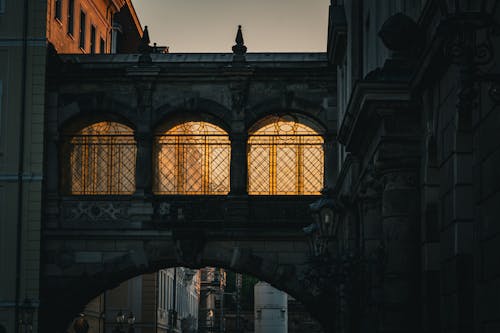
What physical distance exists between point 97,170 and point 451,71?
23.7 meters

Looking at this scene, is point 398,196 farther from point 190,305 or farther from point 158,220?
point 190,305

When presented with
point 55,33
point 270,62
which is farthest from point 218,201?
point 55,33

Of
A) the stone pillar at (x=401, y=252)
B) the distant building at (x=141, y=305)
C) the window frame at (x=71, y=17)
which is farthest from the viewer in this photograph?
the distant building at (x=141, y=305)

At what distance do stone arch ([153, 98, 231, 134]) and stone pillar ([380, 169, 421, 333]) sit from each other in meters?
17.2

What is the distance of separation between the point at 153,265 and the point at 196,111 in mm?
4708

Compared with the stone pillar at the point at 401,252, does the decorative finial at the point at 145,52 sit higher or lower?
higher

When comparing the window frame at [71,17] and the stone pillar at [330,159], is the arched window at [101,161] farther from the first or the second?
the stone pillar at [330,159]

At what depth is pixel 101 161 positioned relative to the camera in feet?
130

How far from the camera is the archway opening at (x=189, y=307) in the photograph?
60.3 m

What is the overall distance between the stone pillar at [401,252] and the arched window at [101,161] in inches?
707

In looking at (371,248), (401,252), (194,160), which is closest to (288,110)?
(194,160)

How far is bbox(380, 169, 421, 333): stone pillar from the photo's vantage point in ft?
71.9

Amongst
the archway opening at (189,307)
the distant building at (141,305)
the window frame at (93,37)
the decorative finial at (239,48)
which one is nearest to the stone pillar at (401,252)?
the decorative finial at (239,48)

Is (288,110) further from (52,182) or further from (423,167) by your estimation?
(423,167)
